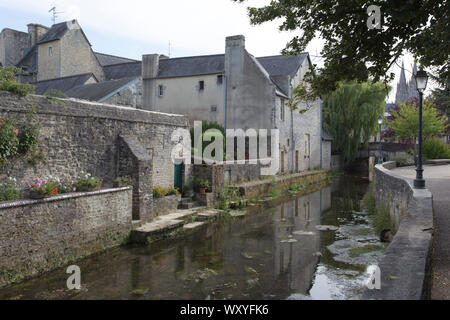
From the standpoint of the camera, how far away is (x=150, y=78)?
77.1 feet

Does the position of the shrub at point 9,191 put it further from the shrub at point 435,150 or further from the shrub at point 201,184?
the shrub at point 435,150

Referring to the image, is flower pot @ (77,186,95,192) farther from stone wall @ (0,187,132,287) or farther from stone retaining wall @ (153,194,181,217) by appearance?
stone retaining wall @ (153,194,181,217)

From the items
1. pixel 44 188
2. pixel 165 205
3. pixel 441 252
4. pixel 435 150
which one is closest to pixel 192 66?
pixel 165 205

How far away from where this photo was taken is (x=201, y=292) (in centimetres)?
604

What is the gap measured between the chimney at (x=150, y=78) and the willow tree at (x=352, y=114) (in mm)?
13324

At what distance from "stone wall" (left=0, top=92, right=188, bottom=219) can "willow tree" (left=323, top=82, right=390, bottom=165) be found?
20.6 metres

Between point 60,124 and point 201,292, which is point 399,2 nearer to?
point 201,292

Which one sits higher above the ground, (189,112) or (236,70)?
(236,70)

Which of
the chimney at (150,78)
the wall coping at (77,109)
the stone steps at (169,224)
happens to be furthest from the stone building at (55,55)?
the stone steps at (169,224)

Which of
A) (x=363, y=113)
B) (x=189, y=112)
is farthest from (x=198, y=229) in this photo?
(x=363, y=113)

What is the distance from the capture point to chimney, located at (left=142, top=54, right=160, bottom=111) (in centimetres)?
2341

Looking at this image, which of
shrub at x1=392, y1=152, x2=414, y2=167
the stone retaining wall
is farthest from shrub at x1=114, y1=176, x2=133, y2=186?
shrub at x1=392, y1=152, x2=414, y2=167

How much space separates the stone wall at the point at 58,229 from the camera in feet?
19.9
